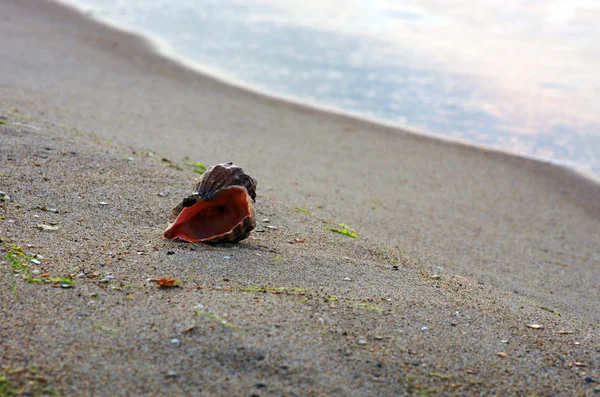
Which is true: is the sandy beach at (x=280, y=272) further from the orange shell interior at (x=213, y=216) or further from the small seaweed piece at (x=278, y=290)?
the orange shell interior at (x=213, y=216)

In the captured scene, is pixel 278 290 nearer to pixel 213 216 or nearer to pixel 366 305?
pixel 366 305

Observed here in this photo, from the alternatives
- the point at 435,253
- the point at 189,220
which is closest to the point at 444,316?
the point at 189,220

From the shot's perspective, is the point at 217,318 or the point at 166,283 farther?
the point at 166,283

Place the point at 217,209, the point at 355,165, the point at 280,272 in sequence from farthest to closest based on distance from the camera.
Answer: the point at 355,165
the point at 217,209
the point at 280,272

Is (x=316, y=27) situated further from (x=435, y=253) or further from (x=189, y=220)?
(x=189, y=220)

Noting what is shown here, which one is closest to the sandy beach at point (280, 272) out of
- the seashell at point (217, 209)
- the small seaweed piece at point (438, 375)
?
the small seaweed piece at point (438, 375)

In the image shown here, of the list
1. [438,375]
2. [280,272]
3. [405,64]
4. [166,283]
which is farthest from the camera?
[405,64]

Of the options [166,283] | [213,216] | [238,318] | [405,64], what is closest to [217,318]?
[238,318]
